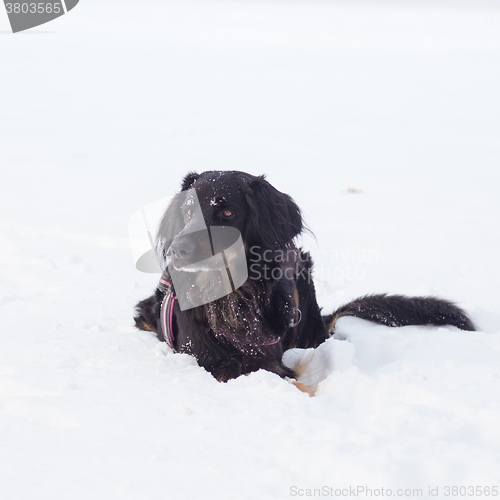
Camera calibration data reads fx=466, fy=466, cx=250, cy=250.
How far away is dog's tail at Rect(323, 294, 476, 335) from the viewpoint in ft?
10.3

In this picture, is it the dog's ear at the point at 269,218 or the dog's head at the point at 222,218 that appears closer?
the dog's head at the point at 222,218

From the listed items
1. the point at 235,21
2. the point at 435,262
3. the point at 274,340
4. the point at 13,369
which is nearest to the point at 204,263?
the point at 274,340

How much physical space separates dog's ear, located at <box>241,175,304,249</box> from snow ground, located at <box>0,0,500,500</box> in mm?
679

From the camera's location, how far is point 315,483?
144cm

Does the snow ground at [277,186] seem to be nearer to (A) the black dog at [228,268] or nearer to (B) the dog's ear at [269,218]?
(A) the black dog at [228,268]

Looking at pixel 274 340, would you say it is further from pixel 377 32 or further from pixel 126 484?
pixel 377 32

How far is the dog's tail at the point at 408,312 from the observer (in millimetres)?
3127

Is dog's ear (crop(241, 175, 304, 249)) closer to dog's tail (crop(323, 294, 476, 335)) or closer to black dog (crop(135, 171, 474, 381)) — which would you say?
black dog (crop(135, 171, 474, 381))

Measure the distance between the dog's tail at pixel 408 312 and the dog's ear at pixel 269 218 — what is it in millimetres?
875

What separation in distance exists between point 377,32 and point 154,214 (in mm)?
12653

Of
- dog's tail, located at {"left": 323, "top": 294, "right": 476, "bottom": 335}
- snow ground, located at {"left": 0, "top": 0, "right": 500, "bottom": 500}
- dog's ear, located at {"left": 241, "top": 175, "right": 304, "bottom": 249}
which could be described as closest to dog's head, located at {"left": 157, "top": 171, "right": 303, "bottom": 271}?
dog's ear, located at {"left": 241, "top": 175, "right": 304, "bottom": 249}

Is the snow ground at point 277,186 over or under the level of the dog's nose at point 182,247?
under

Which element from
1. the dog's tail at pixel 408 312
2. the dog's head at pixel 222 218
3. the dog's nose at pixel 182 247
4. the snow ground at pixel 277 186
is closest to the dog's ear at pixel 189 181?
the dog's head at pixel 222 218

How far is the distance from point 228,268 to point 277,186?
4514 millimetres
